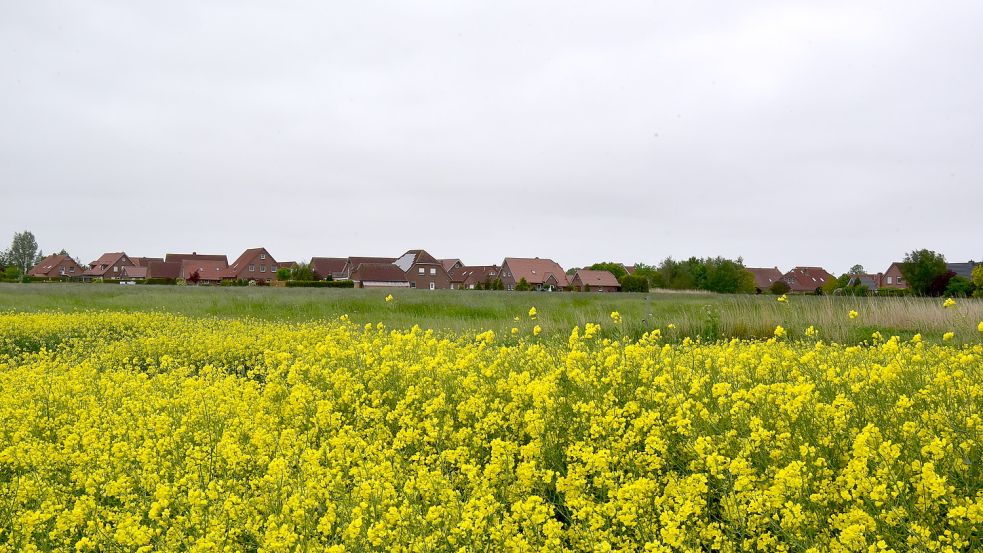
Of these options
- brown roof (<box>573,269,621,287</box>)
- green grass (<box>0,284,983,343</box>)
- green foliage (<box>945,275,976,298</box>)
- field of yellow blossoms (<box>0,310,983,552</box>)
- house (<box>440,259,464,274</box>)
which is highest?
house (<box>440,259,464,274</box>)

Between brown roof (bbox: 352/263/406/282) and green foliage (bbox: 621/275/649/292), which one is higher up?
brown roof (bbox: 352/263/406/282)

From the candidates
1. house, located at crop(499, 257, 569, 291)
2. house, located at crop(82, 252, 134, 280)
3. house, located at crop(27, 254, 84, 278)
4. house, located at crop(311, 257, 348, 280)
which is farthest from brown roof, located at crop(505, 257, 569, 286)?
house, located at crop(27, 254, 84, 278)

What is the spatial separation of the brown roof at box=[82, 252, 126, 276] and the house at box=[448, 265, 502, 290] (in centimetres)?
4548

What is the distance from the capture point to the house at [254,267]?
78506 mm

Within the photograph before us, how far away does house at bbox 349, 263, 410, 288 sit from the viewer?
222 ft

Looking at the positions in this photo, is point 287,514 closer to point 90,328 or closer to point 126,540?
point 126,540

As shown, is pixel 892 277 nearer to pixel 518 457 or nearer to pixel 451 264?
pixel 451 264

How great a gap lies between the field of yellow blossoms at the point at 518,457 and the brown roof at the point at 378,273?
60534 mm

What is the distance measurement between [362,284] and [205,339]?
54.1m

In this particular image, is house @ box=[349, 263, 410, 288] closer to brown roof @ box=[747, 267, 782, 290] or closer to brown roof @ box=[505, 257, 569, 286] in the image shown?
brown roof @ box=[505, 257, 569, 286]

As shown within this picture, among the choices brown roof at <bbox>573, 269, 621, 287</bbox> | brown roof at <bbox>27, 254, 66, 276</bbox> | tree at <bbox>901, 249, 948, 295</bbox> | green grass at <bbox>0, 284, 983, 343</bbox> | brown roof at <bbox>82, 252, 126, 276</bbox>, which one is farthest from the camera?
brown roof at <bbox>82, 252, 126, 276</bbox>

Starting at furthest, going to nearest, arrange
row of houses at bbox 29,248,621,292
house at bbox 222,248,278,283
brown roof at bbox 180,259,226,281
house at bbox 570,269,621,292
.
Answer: brown roof at bbox 180,259,226,281 → house at bbox 222,248,278,283 → house at bbox 570,269,621,292 → row of houses at bbox 29,248,621,292

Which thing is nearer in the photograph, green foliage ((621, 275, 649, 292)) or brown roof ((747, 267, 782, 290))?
green foliage ((621, 275, 649, 292))

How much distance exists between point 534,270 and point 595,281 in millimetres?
6790
